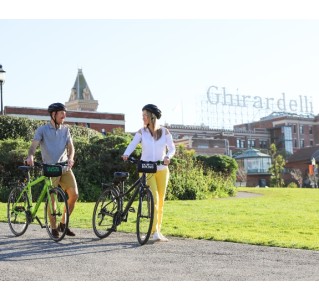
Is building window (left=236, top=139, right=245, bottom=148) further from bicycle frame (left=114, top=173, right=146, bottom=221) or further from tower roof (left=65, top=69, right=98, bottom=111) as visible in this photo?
bicycle frame (left=114, top=173, right=146, bottom=221)

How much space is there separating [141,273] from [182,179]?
50.5 ft

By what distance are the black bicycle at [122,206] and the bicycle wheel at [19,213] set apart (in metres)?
1.09

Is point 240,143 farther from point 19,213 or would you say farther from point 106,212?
point 106,212

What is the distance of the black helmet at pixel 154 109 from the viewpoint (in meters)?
8.33

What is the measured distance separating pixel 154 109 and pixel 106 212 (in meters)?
1.64

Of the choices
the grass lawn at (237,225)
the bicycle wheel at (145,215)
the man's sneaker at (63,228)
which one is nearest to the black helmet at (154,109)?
the bicycle wheel at (145,215)

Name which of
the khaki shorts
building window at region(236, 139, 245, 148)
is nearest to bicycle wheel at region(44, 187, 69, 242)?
the khaki shorts

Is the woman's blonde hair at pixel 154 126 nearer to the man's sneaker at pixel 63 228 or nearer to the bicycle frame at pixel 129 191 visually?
the bicycle frame at pixel 129 191

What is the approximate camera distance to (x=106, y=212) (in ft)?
28.7

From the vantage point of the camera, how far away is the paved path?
19.2ft

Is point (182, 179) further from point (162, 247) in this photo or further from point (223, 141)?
point (223, 141)

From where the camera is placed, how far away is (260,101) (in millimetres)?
119062

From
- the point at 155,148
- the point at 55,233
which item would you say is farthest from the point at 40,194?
the point at 155,148

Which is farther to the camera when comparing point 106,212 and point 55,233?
point 106,212
